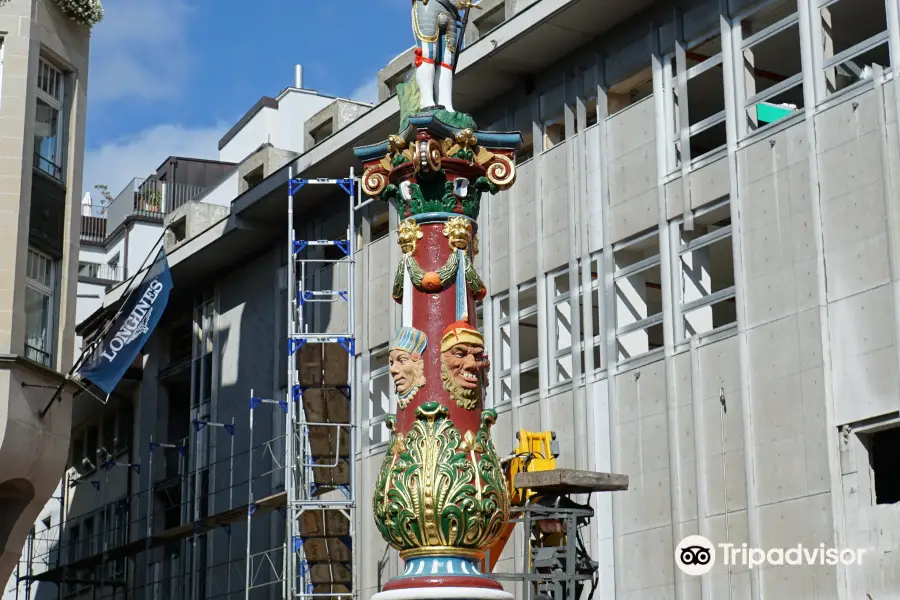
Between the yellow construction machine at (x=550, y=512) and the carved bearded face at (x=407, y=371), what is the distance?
8.54 m

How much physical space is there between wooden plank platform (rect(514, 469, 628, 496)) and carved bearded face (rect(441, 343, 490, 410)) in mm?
8509

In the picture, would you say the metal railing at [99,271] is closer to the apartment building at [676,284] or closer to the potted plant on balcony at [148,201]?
the potted plant on balcony at [148,201]

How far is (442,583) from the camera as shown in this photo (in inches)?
545

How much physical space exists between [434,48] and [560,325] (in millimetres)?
17581

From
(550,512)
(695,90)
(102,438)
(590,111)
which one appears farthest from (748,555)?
(102,438)

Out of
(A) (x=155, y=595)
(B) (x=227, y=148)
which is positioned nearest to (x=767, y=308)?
(A) (x=155, y=595)

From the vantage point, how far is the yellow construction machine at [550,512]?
23312 millimetres

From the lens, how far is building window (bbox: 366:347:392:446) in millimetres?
39812

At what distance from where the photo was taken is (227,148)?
191 ft

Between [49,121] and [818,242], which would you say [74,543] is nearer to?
[49,121]

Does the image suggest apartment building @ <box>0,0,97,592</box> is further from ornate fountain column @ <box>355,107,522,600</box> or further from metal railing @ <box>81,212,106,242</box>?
metal railing @ <box>81,212,106,242</box>

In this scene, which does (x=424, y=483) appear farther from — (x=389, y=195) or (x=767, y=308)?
(x=767, y=308)

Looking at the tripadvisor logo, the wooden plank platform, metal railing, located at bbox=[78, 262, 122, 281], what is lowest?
the tripadvisor logo

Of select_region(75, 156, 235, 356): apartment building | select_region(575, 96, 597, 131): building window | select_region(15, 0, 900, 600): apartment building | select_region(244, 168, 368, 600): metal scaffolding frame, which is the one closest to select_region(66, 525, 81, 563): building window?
select_region(75, 156, 235, 356): apartment building
